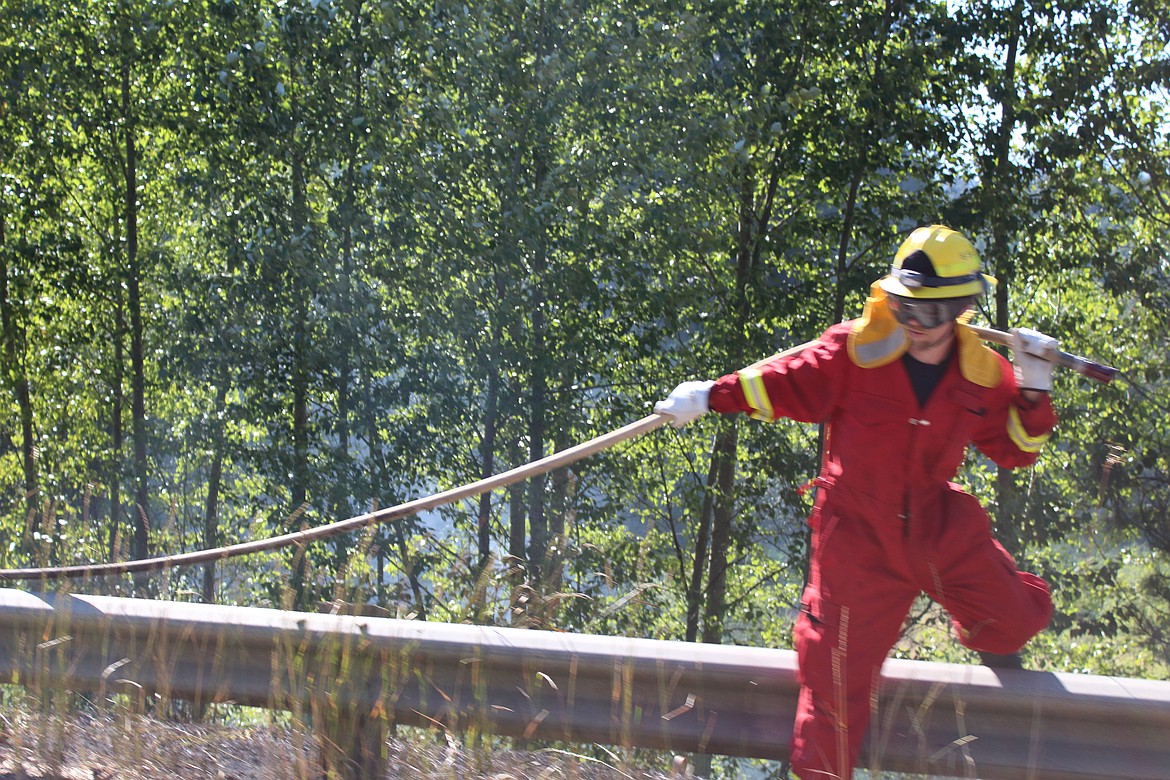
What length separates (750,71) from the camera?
11.2 meters

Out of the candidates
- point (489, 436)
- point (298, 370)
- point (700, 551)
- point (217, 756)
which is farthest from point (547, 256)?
point (217, 756)

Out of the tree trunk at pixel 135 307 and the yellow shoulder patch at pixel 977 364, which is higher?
the tree trunk at pixel 135 307

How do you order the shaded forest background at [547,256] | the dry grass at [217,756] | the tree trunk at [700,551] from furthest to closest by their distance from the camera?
the tree trunk at [700,551]
the shaded forest background at [547,256]
the dry grass at [217,756]

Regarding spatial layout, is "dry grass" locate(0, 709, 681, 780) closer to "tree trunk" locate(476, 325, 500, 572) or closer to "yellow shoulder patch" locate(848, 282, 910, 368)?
"yellow shoulder patch" locate(848, 282, 910, 368)

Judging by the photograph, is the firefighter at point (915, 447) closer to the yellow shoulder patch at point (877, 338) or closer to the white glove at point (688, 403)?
the yellow shoulder patch at point (877, 338)

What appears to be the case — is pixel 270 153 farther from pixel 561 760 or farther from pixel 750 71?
pixel 561 760

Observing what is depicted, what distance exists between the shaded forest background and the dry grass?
2970mm

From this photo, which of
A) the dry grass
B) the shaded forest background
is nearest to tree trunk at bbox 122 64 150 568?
the shaded forest background

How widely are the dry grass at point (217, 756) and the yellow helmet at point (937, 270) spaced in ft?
4.56

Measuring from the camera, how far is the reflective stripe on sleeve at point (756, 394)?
311cm

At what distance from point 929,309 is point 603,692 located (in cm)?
128

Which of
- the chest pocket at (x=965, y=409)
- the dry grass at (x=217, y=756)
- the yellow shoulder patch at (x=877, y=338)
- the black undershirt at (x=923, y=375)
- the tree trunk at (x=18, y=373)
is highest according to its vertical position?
the tree trunk at (x=18, y=373)

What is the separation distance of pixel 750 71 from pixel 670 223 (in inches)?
82.1

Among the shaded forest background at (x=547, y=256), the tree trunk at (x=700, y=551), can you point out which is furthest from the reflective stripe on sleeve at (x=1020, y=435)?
the tree trunk at (x=700, y=551)
